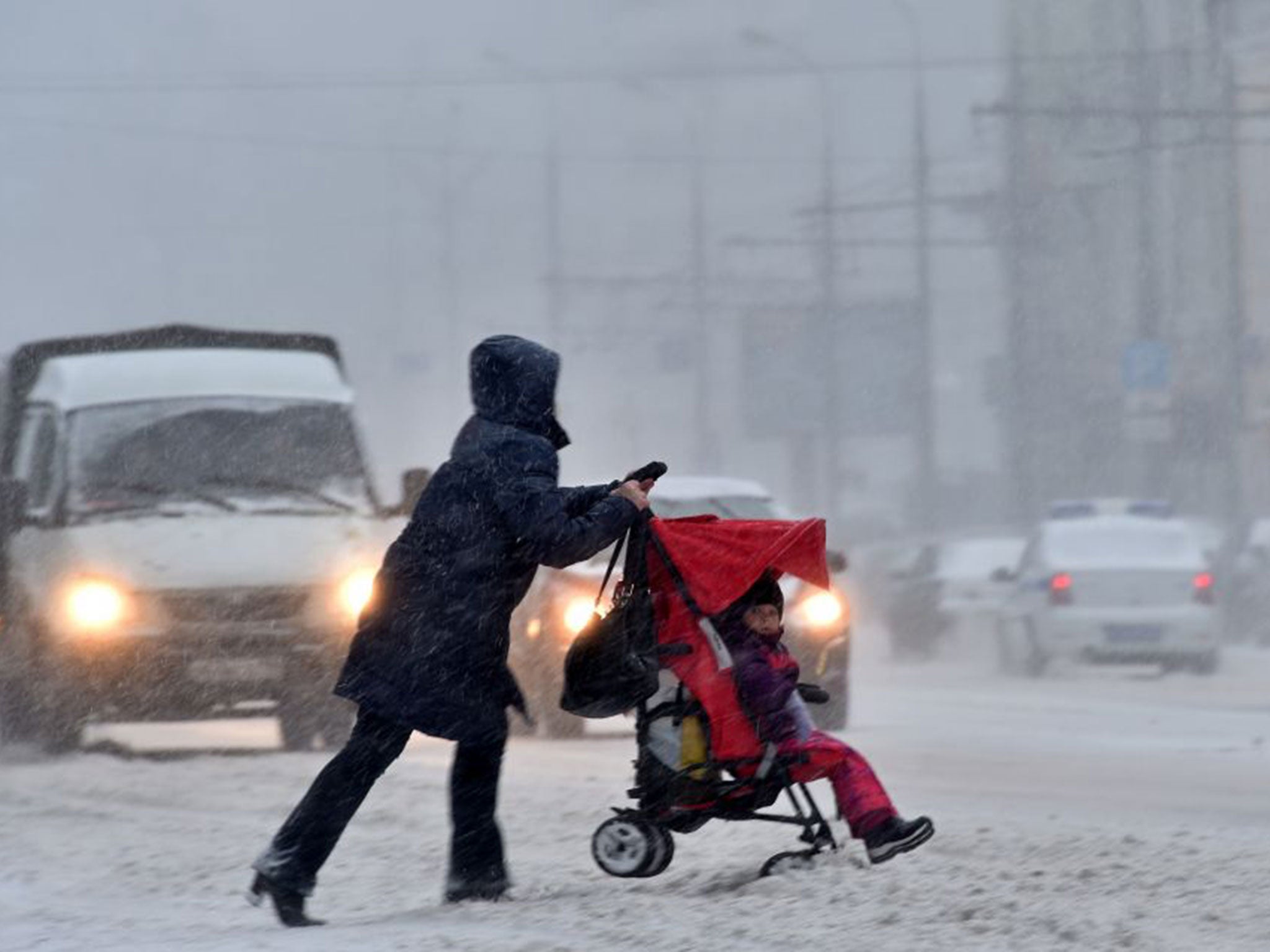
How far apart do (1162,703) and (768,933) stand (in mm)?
15556

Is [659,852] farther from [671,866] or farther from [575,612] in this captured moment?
[575,612]

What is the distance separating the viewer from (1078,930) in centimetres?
743

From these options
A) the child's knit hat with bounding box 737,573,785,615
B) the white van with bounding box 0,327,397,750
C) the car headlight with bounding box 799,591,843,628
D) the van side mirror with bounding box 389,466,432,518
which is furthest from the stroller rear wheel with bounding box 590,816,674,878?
the car headlight with bounding box 799,591,843,628

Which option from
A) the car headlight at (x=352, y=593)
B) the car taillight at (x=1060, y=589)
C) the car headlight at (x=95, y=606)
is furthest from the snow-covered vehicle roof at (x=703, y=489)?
the car taillight at (x=1060, y=589)

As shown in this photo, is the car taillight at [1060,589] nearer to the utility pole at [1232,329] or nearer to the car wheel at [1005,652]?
the car wheel at [1005,652]

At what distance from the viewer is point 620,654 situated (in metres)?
8.34

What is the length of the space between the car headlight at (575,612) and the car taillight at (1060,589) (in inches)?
398

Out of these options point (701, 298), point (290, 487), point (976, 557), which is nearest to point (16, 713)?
point (290, 487)

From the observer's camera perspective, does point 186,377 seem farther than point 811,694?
Yes

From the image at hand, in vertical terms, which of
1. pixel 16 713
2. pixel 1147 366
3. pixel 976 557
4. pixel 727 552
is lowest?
pixel 976 557

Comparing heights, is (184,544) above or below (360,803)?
above

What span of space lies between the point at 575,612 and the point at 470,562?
947 cm

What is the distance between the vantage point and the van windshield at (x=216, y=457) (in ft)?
53.9

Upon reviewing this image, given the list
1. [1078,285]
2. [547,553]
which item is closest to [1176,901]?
[547,553]
